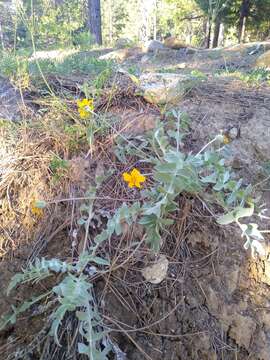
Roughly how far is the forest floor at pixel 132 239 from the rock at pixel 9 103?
3cm

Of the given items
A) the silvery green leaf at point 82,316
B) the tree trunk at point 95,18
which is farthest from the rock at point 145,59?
the silvery green leaf at point 82,316

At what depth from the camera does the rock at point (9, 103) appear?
2320 millimetres

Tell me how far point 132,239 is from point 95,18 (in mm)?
8765

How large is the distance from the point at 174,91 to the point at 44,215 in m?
1.18

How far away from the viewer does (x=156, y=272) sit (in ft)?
5.49

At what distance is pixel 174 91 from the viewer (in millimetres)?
2318

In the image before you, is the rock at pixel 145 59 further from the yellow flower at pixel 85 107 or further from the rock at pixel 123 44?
the yellow flower at pixel 85 107

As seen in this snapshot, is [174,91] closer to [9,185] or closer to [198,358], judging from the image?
[9,185]

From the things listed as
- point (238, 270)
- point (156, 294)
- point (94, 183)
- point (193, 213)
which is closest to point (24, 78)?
point (94, 183)

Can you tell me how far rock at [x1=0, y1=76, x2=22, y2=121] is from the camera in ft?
7.61

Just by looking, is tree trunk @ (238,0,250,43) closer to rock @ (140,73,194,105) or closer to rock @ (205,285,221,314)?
rock @ (140,73,194,105)

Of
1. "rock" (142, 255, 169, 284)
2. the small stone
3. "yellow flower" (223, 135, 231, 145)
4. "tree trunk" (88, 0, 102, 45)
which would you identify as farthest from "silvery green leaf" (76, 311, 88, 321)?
"tree trunk" (88, 0, 102, 45)

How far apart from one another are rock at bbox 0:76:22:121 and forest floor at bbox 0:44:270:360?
1.0 inches

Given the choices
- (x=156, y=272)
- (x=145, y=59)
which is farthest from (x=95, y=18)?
(x=156, y=272)
